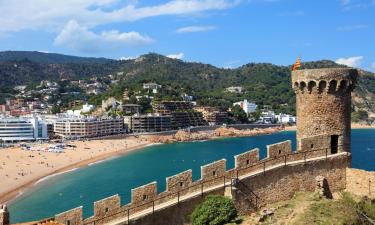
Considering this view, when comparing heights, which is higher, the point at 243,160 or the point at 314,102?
the point at 314,102

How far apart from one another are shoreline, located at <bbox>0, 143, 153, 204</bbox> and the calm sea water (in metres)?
1.07

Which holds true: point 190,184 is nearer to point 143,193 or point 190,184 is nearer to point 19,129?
point 143,193

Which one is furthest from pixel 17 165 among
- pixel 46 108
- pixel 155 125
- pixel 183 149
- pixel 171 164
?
pixel 46 108

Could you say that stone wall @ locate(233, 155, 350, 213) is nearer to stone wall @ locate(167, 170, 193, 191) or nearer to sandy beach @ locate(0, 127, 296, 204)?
stone wall @ locate(167, 170, 193, 191)

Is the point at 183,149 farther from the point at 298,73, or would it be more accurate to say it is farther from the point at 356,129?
the point at 356,129

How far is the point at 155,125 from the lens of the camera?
126 metres

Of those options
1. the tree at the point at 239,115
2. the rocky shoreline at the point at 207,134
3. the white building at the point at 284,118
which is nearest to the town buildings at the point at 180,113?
the rocky shoreline at the point at 207,134

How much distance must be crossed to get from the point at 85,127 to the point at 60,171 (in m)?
48.0

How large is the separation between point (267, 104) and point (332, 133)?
179959 millimetres

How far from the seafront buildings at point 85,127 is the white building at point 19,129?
23.1 feet

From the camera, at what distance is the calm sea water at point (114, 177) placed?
42.7 m

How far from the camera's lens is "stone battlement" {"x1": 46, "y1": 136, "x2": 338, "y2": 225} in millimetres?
12289

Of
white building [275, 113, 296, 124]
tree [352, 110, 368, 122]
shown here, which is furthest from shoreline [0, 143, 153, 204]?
tree [352, 110, 368, 122]

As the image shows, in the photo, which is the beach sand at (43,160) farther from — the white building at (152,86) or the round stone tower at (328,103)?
the white building at (152,86)
